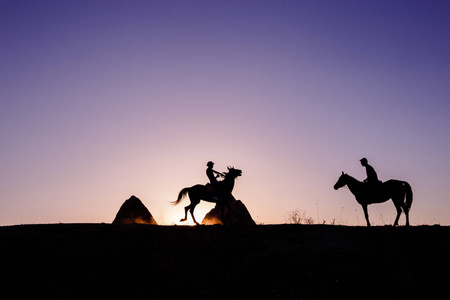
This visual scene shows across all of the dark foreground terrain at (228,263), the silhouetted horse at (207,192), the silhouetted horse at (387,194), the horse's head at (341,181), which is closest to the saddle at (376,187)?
the silhouetted horse at (387,194)

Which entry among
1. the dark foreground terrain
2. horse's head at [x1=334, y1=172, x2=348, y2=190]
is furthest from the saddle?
the dark foreground terrain

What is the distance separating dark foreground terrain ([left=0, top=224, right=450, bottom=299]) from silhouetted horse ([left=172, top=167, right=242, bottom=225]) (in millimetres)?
4457

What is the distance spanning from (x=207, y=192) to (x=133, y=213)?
9.97 metres

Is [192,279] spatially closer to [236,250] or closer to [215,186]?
[236,250]

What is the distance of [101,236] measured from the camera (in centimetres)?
1595

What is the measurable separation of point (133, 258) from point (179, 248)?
1.62m

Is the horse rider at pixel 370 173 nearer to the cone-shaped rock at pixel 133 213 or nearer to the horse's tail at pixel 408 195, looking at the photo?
the horse's tail at pixel 408 195

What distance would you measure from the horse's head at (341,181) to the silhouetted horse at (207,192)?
5.02 meters

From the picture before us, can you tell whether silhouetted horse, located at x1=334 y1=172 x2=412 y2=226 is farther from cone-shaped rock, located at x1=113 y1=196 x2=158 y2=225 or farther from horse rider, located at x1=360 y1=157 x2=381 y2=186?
cone-shaped rock, located at x1=113 y1=196 x2=158 y2=225

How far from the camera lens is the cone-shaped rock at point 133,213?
97.4 feet

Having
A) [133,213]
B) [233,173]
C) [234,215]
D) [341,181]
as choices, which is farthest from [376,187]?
[133,213]

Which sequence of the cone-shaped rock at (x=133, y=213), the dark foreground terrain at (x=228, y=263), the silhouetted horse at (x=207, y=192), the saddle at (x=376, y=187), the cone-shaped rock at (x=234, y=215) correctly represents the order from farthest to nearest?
1. the cone-shaped rock at (x=234, y=215)
2. the cone-shaped rock at (x=133, y=213)
3. the silhouetted horse at (x=207, y=192)
4. the saddle at (x=376, y=187)
5. the dark foreground terrain at (x=228, y=263)

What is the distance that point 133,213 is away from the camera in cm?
2988

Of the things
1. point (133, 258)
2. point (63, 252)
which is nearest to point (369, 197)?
point (133, 258)
